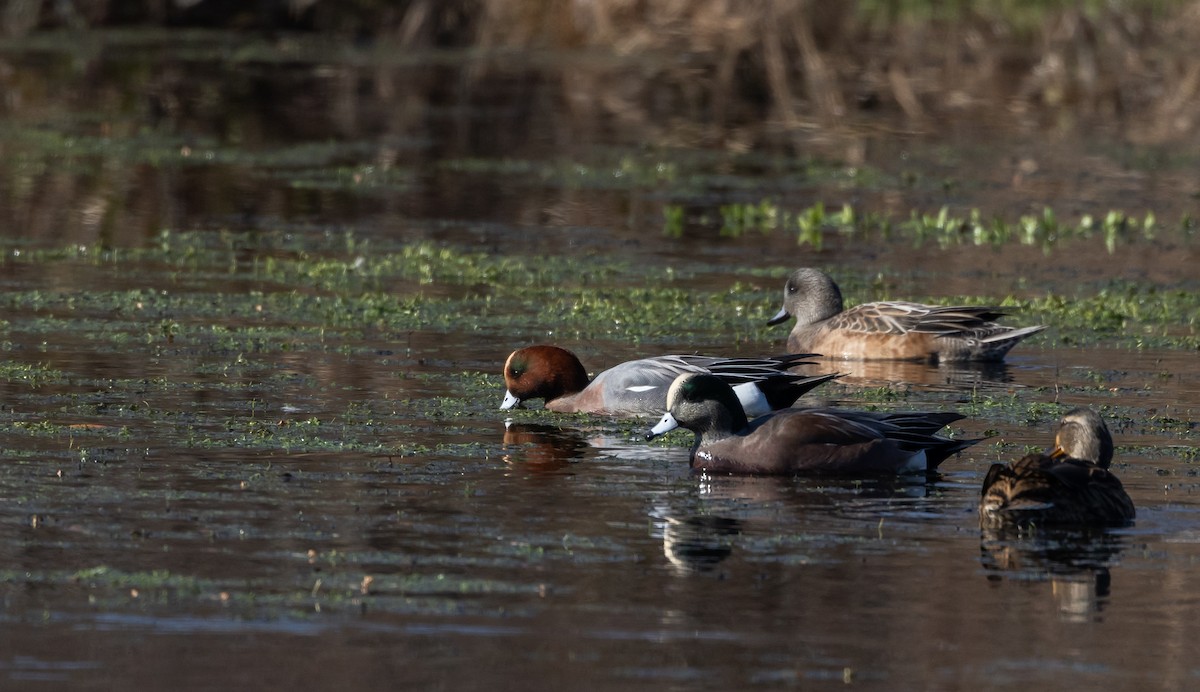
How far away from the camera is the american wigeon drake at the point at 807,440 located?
8.91 m

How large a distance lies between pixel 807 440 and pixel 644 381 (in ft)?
5.35

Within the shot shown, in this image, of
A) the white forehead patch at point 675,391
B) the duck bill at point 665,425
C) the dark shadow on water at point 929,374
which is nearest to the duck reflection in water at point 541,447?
the duck bill at point 665,425

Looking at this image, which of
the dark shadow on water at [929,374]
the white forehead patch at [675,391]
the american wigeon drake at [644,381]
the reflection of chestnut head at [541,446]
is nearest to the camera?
the reflection of chestnut head at [541,446]

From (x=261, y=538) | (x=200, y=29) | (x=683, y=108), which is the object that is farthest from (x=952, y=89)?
(x=261, y=538)

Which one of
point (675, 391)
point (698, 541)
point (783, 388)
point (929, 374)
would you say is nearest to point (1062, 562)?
point (698, 541)

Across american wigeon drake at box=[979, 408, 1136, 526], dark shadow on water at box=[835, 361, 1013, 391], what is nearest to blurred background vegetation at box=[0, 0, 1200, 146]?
dark shadow on water at box=[835, 361, 1013, 391]

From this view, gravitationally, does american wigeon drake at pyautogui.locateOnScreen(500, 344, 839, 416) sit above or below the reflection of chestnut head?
above

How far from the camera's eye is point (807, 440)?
350 inches

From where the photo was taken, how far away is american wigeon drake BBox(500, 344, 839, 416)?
10359mm

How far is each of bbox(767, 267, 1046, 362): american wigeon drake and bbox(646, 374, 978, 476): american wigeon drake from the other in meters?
3.42

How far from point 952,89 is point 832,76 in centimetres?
165

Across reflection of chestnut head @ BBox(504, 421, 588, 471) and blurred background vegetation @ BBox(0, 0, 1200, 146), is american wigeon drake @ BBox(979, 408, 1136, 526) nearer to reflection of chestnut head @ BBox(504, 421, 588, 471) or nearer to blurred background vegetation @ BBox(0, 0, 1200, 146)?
reflection of chestnut head @ BBox(504, 421, 588, 471)

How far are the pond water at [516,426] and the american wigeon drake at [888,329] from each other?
0.70 ft

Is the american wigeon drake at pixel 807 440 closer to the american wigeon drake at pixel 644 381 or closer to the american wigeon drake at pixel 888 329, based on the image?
the american wigeon drake at pixel 644 381
